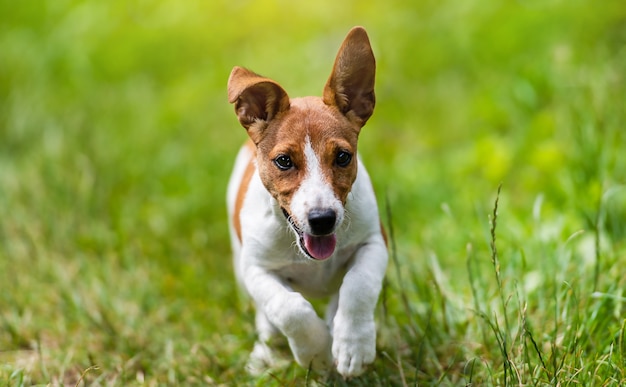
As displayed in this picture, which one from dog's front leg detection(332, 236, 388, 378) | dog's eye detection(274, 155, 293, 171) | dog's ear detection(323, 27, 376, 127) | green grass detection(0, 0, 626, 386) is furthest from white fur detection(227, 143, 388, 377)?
dog's ear detection(323, 27, 376, 127)

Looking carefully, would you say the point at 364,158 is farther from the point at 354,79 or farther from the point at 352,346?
the point at 352,346

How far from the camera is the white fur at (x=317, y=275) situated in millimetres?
4141

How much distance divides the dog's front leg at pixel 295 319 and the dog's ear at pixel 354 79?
3.20ft

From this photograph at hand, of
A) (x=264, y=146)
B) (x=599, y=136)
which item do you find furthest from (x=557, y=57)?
(x=264, y=146)

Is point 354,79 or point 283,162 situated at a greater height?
point 354,79

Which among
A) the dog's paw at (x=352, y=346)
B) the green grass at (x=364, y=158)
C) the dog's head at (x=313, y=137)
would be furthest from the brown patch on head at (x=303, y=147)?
the green grass at (x=364, y=158)

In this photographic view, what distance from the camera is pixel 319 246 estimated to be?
4.12 metres

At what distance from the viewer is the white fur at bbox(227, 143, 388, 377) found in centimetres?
414

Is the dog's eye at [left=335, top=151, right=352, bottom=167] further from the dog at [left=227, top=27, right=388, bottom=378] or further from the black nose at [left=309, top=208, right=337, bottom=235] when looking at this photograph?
the black nose at [left=309, top=208, right=337, bottom=235]

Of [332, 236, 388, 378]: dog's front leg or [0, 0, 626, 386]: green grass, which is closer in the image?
[332, 236, 388, 378]: dog's front leg

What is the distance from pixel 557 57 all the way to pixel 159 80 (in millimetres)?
4964

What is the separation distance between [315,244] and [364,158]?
147 inches

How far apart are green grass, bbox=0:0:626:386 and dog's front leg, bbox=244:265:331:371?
0.46 ft

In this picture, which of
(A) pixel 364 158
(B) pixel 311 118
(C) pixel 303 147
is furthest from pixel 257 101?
(A) pixel 364 158
